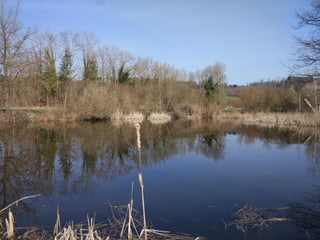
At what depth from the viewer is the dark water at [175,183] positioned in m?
4.45

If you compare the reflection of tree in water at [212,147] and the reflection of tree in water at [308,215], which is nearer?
the reflection of tree in water at [308,215]

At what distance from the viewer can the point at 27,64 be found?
19.8 m

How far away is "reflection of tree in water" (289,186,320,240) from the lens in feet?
13.3

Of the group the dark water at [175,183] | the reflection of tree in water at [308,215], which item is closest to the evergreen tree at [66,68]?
the dark water at [175,183]

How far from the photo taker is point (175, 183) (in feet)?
21.4

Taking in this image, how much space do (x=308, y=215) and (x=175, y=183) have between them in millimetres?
2798

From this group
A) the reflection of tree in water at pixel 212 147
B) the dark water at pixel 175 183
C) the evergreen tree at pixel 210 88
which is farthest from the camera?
the evergreen tree at pixel 210 88

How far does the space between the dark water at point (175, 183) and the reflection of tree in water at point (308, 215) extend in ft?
0.05

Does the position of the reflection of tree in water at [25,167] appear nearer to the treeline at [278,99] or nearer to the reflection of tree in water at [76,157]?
the reflection of tree in water at [76,157]

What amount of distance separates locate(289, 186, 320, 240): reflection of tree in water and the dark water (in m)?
0.01

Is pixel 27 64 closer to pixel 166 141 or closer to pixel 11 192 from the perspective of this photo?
pixel 166 141

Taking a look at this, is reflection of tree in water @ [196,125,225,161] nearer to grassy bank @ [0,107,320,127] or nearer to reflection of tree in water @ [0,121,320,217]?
reflection of tree in water @ [0,121,320,217]

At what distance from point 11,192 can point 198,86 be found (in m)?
27.9

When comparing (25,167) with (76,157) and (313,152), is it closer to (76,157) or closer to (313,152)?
(76,157)
